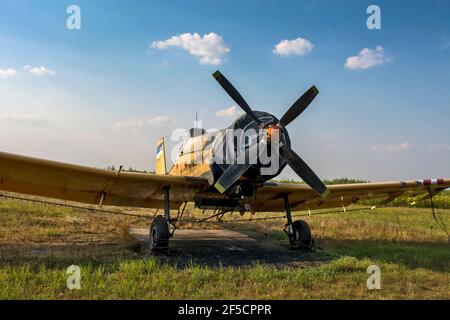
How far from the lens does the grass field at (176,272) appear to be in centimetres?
566

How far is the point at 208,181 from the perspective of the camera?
953cm

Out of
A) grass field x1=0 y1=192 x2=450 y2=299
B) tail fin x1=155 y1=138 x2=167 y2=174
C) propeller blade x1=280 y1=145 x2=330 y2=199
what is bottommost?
grass field x1=0 y1=192 x2=450 y2=299

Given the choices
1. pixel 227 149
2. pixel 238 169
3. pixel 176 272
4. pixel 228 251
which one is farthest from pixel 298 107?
pixel 176 272

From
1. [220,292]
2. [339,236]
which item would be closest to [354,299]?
[220,292]

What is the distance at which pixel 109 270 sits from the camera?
6.74 meters

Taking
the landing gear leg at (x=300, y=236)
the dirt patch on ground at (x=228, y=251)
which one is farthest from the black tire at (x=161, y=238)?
the landing gear leg at (x=300, y=236)

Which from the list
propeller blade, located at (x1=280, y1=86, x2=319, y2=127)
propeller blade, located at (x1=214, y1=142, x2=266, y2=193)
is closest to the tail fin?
propeller blade, located at (x1=214, y1=142, x2=266, y2=193)

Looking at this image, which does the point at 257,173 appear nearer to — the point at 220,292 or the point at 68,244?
the point at 220,292

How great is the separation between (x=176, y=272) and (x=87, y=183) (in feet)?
12.3

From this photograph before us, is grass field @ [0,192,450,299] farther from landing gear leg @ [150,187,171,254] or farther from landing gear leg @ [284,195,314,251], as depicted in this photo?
landing gear leg @ [284,195,314,251]

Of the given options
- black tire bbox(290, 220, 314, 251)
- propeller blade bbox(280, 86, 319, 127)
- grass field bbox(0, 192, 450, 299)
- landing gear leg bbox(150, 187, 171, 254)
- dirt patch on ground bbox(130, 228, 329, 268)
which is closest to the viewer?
grass field bbox(0, 192, 450, 299)

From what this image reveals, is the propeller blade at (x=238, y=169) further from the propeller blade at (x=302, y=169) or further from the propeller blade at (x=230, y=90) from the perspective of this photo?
the propeller blade at (x=230, y=90)

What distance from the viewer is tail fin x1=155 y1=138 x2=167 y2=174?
15.7m

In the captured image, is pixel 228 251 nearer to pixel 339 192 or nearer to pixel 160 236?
pixel 160 236
